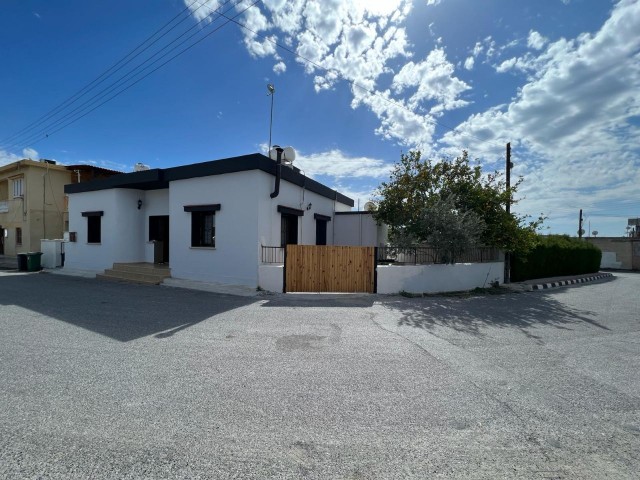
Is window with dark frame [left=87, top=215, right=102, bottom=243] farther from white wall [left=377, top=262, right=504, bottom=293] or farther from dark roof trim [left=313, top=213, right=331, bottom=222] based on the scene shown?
white wall [left=377, top=262, right=504, bottom=293]

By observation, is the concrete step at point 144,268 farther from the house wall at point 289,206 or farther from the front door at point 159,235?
the house wall at point 289,206

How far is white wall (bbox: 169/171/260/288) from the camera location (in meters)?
9.90

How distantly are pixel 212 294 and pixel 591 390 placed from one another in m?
8.66

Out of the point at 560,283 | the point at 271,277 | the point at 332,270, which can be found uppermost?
the point at 332,270

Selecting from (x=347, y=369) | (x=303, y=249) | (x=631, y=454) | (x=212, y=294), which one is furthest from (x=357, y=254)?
(x=631, y=454)

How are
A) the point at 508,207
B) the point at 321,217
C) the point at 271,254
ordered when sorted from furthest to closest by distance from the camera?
the point at 321,217 < the point at 508,207 < the point at 271,254

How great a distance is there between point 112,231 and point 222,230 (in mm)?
6229

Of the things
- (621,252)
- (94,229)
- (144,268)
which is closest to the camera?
(144,268)

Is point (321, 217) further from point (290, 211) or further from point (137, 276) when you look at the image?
point (137, 276)

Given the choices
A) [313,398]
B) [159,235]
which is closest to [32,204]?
[159,235]

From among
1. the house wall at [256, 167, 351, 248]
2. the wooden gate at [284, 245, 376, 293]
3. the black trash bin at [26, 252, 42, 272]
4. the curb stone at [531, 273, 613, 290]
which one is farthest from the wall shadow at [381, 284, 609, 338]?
the black trash bin at [26, 252, 42, 272]

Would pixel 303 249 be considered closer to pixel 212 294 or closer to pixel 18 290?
pixel 212 294

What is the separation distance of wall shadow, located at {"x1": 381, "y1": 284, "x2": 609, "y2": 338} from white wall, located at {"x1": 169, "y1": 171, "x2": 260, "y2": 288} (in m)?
4.71

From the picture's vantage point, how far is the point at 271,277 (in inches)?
377
